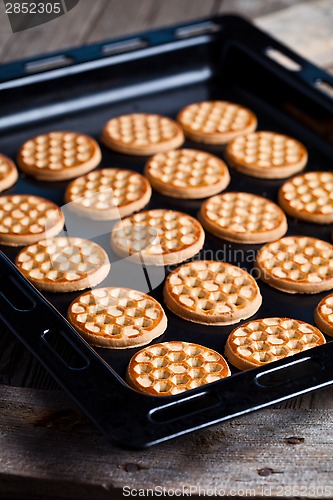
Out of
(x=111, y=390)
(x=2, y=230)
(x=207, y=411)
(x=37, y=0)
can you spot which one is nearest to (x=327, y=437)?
(x=207, y=411)

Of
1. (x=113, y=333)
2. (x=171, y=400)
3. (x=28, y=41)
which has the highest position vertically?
(x=171, y=400)

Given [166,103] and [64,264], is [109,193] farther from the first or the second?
[166,103]

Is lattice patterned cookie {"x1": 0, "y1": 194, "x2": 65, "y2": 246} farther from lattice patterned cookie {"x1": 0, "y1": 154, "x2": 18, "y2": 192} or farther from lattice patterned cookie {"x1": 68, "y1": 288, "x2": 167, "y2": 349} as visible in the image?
lattice patterned cookie {"x1": 68, "y1": 288, "x2": 167, "y2": 349}

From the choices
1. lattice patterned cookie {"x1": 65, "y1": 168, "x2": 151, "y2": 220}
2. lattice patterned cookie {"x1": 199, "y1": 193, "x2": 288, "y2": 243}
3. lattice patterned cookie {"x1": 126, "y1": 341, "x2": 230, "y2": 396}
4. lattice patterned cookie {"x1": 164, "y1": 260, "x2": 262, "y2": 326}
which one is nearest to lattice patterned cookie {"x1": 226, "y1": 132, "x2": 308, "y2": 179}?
lattice patterned cookie {"x1": 199, "y1": 193, "x2": 288, "y2": 243}

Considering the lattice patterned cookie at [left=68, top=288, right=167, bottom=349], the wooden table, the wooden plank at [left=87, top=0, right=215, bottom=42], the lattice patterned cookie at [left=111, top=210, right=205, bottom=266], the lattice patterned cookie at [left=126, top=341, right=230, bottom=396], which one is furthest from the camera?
the wooden plank at [left=87, top=0, right=215, bottom=42]

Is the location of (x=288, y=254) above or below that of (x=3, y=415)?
above

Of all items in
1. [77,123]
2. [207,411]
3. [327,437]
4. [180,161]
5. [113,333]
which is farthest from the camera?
[77,123]

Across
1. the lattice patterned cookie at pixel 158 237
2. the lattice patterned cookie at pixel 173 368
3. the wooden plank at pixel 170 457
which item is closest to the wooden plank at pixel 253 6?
the lattice patterned cookie at pixel 158 237

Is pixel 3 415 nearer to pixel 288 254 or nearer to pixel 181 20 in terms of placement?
pixel 288 254

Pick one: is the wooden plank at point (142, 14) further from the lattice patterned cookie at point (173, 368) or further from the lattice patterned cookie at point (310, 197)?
the lattice patterned cookie at point (173, 368)
